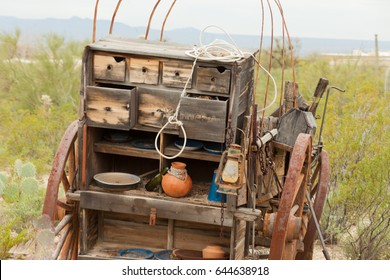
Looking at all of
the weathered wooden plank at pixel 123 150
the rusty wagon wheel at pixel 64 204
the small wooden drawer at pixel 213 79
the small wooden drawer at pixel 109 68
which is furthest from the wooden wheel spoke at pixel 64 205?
the small wooden drawer at pixel 213 79

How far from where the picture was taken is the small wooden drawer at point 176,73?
4.70 meters

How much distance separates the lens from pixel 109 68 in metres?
4.80

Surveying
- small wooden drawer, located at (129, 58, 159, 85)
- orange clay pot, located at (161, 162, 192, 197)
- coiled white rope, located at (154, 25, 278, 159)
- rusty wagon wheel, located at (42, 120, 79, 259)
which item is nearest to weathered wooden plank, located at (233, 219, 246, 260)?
orange clay pot, located at (161, 162, 192, 197)

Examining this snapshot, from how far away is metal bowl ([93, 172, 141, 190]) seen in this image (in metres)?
4.97

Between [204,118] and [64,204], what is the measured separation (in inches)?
56.9

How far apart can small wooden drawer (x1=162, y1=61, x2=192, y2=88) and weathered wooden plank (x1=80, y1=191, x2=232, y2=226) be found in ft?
2.97

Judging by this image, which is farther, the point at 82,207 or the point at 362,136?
the point at 362,136

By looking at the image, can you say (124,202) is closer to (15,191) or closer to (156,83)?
(156,83)

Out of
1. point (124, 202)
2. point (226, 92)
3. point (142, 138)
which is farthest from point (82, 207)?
point (226, 92)

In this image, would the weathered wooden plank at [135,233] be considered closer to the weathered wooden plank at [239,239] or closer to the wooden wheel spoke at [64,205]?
the wooden wheel spoke at [64,205]

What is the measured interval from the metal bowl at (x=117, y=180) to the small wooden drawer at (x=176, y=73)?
877 mm

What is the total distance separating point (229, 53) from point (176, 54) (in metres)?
0.41

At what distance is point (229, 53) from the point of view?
4.80 m
